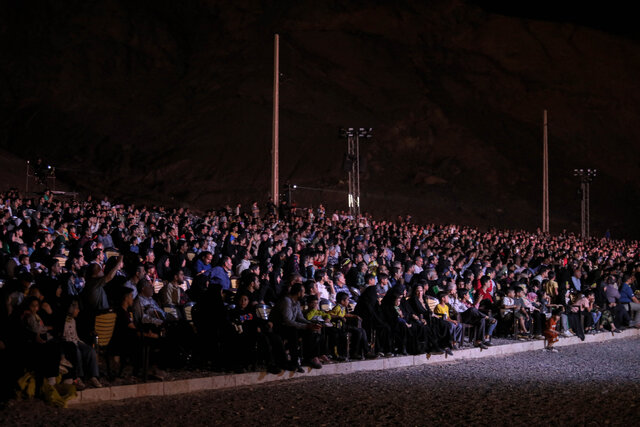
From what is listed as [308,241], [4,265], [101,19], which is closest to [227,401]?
[4,265]

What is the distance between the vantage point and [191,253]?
1770 cm

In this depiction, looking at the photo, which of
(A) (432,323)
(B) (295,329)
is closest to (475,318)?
(A) (432,323)

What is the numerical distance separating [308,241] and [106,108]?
124 feet

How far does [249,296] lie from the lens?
489 inches

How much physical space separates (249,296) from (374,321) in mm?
2646

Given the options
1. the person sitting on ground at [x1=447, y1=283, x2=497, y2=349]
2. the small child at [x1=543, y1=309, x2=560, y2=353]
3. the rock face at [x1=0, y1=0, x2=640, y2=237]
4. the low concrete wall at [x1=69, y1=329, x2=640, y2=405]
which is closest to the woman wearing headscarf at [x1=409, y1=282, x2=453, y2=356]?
the low concrete wall at [x1=69, y1=329, x2=640, y2=405]

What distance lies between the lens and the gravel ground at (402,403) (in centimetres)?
889

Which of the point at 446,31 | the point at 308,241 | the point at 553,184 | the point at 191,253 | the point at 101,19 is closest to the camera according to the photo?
the point at 191,253

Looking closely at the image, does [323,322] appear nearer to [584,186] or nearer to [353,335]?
[353,335]

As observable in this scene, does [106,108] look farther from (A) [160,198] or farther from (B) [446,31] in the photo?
(B) [446,31]

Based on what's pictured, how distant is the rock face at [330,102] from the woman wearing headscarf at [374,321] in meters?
33.6

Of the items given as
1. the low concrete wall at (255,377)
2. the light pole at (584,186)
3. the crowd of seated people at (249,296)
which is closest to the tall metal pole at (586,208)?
the light pole at (584,186)

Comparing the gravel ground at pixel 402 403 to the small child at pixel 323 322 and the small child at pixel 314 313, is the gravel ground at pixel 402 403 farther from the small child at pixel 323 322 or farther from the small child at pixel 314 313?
the small child at pixel 314 313

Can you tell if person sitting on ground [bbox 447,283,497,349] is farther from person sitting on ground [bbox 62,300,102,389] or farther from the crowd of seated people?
person sitting on ground [bbox 62,300,102,389]
